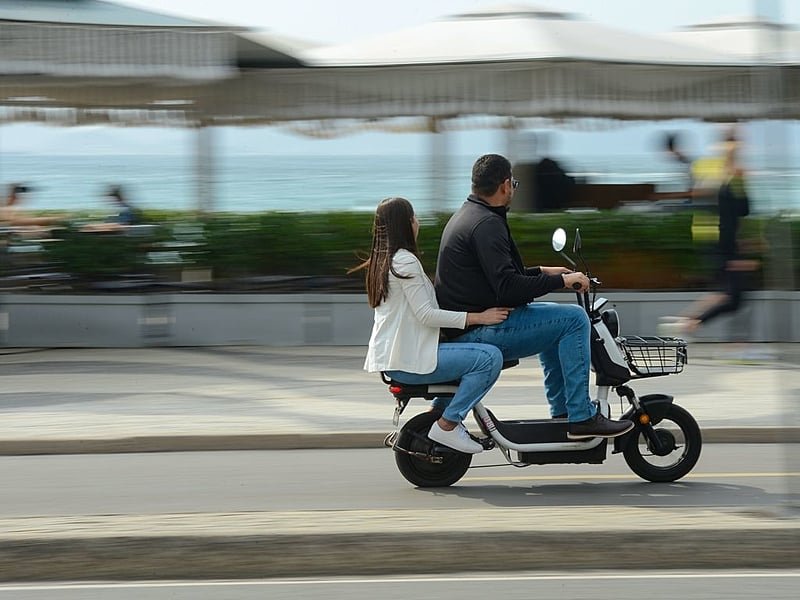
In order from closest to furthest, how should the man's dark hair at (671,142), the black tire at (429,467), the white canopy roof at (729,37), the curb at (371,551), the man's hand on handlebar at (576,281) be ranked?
the curb at (371,551)
the man's hand on handlebar at (576,281)
the black tire at (429,467)
the white canopy roof at (729,37)
the man's dark hair at (671,142)

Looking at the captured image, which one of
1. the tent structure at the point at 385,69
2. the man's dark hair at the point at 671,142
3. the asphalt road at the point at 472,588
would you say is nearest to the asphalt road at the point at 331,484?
the asphalt road at the point at 472,588

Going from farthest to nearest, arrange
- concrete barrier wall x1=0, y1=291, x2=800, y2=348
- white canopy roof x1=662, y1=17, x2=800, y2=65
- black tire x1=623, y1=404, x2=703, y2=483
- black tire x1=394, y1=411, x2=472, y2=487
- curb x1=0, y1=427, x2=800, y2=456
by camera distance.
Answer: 1. white canopy roof x1=662, y1=17, x2=800, y2=65
2. concrete barrier wall x1=0, y1=291, x2=800, y2=348
3. curb x1=0, y1=427, x2=800, y2=456
4. black tire x1=623, y1=404, x2=703, y2=483
5. black tire x1=394, y1=411, x2=472, y2=487

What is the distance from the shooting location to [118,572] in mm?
5570

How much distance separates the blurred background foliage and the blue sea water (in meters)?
0.30

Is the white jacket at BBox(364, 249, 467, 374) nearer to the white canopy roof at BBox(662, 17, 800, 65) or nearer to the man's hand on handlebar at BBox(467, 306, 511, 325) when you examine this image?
the man's hand on handlebar at BBox(467, 306, 511, 325)

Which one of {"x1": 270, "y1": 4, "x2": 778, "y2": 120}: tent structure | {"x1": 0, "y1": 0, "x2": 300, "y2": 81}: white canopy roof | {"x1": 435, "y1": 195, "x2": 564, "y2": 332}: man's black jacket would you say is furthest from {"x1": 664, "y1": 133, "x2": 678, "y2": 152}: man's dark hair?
{"x1": 435, "y1": 195, "x2": 564, "y2": 332}: man's black jacket

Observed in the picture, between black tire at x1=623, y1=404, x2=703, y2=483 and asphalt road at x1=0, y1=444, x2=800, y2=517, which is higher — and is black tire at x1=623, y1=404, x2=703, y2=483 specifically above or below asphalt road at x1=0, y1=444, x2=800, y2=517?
above

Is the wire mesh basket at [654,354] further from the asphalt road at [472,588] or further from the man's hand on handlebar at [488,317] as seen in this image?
the asphalt road at [472,588]

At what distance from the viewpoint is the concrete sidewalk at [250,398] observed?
901cm

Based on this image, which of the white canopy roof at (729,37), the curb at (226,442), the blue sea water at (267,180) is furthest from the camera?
the blue sea water at (267,180)

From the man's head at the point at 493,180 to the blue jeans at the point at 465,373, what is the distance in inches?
29.7

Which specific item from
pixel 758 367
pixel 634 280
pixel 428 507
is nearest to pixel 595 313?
pixel 428 507

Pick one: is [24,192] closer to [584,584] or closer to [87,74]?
[87,74]

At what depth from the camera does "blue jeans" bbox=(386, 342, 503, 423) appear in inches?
273
